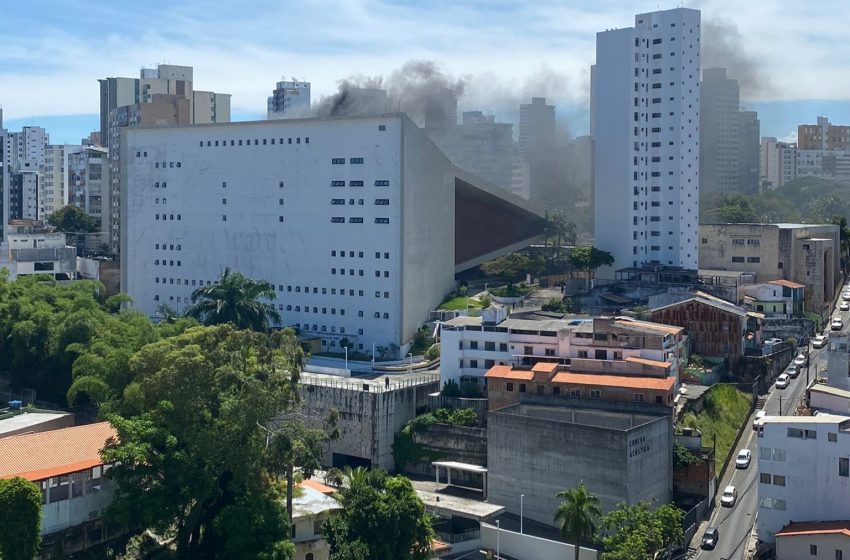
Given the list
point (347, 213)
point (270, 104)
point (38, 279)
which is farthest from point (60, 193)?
point (347, 213)

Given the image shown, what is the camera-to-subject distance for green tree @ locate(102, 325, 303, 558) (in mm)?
26828

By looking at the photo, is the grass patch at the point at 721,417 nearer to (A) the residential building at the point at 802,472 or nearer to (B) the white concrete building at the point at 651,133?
(A) the residential building at the point at 802,472

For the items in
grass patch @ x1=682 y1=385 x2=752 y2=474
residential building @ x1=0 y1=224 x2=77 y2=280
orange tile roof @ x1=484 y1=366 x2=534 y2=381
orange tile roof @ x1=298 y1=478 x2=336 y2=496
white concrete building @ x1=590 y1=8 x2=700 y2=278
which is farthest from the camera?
residential building @ x1=0 y1=224 x2=77 y2=280

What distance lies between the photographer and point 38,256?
197 feet

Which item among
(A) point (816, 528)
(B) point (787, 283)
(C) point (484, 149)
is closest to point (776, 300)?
(B) point (787, 283)

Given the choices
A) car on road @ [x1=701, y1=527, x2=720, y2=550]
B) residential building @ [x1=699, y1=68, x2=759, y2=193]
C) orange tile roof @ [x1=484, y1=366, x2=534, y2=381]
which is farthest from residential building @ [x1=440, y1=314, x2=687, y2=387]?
residential building @ [x1=699, y1=68, x2=759, y2=193]

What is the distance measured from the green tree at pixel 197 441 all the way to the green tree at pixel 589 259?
22.8m

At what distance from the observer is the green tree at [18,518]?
2350 cm

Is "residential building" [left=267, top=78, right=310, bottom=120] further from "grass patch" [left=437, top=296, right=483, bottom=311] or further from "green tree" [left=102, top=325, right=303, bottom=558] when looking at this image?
"green tree" [left=102, top=325, right=303, bottom=558]

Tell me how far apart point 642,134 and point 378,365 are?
17426 millimetres

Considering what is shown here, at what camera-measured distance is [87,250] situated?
71.1 meters

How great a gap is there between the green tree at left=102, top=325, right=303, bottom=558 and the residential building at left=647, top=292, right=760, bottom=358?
57.5 feet

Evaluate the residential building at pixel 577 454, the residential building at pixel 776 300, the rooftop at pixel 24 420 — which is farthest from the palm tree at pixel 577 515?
the residential building at pixel 776 300

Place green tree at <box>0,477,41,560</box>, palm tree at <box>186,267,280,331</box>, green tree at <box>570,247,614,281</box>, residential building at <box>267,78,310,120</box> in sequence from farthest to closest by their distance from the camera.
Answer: residential building at <box>267,78,310,120</box>
green tree at <box>570,247,614,281</box>
palm tree at <box>186,267,280,331</box>
green tree at <box>0,477,41,560</box>
